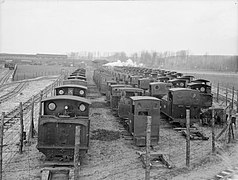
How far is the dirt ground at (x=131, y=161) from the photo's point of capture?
40.4ft

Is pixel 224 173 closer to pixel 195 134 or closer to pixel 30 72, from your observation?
pixel 195 134

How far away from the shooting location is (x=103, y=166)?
1337 cm

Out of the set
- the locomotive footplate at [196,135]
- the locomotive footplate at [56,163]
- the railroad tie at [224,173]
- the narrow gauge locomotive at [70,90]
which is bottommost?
the railroad tie at [224,173]

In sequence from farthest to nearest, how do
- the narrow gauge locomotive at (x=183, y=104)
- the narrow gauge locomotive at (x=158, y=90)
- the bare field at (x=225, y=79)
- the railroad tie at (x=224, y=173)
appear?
1. the bare field at (x=225, y=79)
2. the narrow gauge locomotive at (x=158, y=90)
3. the narrow gauge locomotive at (x=183, y=104)
4. the railroad tie at (x=224, y=173)

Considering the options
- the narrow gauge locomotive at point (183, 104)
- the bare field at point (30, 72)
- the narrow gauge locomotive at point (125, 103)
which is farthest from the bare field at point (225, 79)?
the bare field at point (30, 72)

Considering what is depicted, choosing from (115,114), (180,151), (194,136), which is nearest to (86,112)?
(180,151)

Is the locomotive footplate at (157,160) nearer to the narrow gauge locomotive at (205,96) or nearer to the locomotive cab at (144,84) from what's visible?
the narrow gauge locomotive at (205,96)

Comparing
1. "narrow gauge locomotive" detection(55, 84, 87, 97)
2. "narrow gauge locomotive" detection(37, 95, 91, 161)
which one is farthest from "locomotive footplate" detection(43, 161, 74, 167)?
A: "narrow gauge locomotive" detection(55, 84, 87, 97)

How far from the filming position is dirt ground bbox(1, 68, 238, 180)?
12.3m

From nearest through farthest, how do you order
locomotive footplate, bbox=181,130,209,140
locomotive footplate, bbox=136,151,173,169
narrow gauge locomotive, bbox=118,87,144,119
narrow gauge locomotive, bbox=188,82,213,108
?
locomotive footplate, bbox=136,151,173,169
locomotive footplate, bbox=181,130,209,140
narrow gauge locomotive, bbox=118,87,144,119
narrow gauge locomotive, bbox=188,82,213,108

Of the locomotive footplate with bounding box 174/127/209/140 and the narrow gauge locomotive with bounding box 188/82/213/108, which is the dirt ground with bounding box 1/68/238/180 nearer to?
the locomotive footplate with bounding box 174/127/209/140

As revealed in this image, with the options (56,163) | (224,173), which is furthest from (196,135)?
(56,163)

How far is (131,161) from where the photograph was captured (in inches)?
557

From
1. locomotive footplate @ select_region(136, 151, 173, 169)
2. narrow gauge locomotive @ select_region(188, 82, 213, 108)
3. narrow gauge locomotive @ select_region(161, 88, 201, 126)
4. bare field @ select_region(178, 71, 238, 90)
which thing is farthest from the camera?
bare field @ select_region(178, 71, 238, 90)
